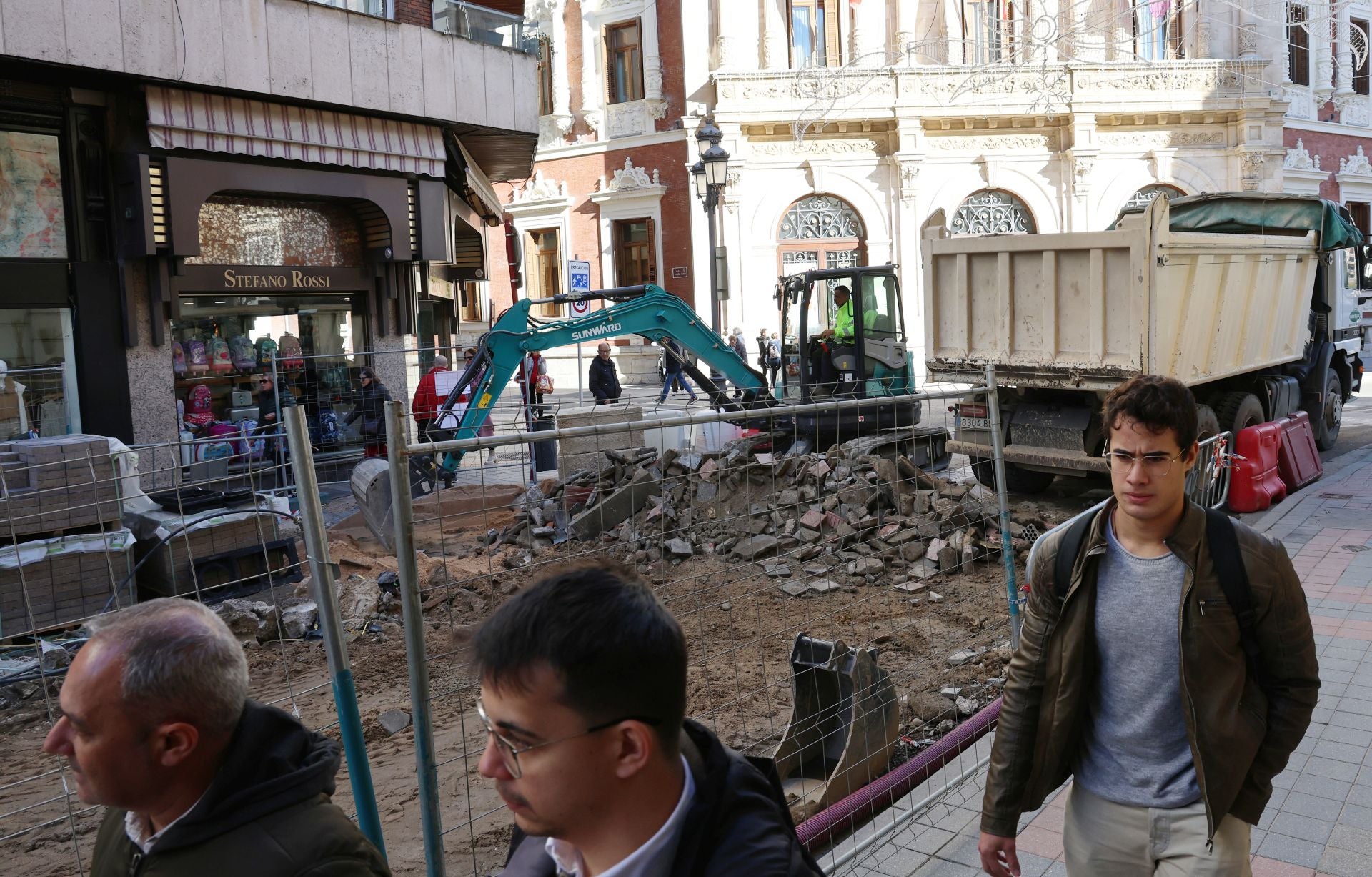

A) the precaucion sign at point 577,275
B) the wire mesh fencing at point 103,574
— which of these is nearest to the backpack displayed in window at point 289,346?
the precaucion sign at point 577,275

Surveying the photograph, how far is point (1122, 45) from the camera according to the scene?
29.8 metres

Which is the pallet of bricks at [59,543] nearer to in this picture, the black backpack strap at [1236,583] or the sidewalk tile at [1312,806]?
the black backpack strap at [1236,583]

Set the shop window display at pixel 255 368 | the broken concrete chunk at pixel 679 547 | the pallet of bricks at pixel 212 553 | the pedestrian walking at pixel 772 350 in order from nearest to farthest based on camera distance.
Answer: the broken concrete chunk at pixel 679 547, the pallet of bricks at pixel 212 553, the shop window display at pixel 255 368, the pedestrian walking at pixel 772 350

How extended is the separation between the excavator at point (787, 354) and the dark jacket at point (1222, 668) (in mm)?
6766

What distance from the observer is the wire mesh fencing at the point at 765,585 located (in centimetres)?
379

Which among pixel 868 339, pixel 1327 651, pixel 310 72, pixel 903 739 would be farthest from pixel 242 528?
pixel 868 339

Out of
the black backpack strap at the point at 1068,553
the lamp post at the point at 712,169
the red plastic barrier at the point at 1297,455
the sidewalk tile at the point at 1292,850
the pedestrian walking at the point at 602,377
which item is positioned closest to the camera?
the black backpack strap at the point at 1068,553

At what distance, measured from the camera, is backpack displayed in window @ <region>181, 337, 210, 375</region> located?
1401 cm

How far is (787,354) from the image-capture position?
54.6 feet

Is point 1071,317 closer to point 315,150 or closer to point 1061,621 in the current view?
point 1061,621

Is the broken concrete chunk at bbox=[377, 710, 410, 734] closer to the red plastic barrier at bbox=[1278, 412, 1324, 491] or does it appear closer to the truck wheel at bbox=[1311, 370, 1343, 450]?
the red plastic barrier at bbox=[1278, 412, 1324, 491]

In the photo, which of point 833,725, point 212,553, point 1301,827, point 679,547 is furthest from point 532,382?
point 1301,827

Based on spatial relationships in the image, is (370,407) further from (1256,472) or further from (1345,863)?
(1345,863)

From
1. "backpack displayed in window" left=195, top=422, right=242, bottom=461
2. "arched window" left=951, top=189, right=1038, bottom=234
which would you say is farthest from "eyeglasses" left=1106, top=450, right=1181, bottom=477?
"arched window" left=951, top=189, right=1038, bottom=234
